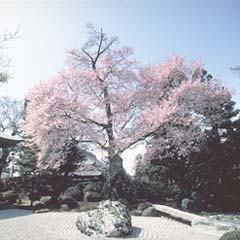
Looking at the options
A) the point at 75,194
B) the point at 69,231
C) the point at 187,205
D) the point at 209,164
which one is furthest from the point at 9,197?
the point at 209,164

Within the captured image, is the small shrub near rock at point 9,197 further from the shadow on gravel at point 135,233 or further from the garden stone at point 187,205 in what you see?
the shadow on gravel at point 135,233

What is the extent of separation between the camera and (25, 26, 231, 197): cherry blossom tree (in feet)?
60.2

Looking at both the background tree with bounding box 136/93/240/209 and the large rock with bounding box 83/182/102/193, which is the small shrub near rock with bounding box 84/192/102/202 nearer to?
the large rock with bounding box 83/182/102/193

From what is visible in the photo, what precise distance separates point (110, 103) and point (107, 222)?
10512mm

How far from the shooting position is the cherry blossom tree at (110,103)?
60.2 ft

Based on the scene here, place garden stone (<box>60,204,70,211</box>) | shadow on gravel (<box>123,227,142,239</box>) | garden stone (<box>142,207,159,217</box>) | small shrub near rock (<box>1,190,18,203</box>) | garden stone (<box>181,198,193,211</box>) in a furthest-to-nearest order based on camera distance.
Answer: small shrub near rock (<box>1,190,18,203</box>) → garden stone (<box>181,198,193,211</box>) → garden stone (<box>60,204,70,211</box>) → garden stone (<box>142,207,159,217</box>) → shadow on gravel (<box>123,227,142,239</box>)


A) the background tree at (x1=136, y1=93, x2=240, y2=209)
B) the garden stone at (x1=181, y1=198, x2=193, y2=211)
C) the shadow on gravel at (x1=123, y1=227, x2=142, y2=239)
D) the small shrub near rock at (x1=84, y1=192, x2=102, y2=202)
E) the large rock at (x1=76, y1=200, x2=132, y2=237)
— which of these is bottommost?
the shadow on gravel at (x1=123, y1=227, x2=142, y2=239)

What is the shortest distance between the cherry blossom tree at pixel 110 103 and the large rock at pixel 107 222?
8001mm

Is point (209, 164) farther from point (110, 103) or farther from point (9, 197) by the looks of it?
point (9, 197)

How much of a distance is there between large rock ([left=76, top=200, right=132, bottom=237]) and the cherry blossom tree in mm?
8001

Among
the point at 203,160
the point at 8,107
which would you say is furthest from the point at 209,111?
the point at 8,107

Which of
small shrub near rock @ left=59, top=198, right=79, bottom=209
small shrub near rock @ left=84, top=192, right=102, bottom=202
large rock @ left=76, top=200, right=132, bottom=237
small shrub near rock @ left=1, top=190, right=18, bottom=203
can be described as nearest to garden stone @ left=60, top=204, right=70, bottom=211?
small shrub near rock @ left=59, top=198, right=79, bottom=209

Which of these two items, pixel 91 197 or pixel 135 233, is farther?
pixel 91 197

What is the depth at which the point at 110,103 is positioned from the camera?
19672 millimetres
